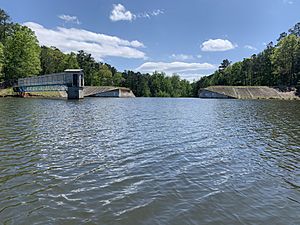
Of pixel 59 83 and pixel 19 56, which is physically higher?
pixel 19 56

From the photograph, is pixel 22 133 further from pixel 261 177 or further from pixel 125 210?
pixel 261 177

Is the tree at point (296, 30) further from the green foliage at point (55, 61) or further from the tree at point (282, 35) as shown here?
the green foliage at point (55, 61)

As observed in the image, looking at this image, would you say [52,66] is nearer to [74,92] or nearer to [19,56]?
[19,56]

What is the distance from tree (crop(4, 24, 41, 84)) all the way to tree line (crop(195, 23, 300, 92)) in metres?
94.9

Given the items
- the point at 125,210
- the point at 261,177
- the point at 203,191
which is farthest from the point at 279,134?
the point at 125,210

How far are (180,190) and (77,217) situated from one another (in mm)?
3334

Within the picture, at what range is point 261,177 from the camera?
10.1 metres

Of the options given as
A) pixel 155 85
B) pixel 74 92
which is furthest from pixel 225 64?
pixel 74 92

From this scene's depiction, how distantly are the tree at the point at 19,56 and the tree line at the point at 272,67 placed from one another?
94.9 m

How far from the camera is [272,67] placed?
12619 centimetres

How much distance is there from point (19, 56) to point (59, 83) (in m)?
19.2

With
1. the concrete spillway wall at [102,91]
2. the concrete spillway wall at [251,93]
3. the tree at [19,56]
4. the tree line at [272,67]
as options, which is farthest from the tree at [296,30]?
the tree at [19,56]

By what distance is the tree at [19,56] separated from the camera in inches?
3317

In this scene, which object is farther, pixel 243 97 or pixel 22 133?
pixel 243 97
